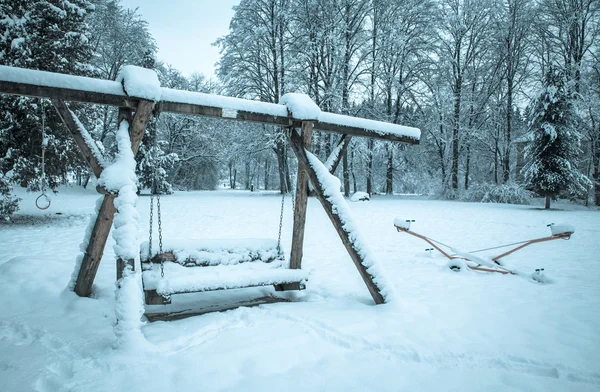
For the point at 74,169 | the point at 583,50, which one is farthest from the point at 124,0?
the point at 583,50

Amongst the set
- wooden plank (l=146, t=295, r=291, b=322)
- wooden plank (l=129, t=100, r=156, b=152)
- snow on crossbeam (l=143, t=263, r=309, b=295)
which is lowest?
wooden plank (l=146, t=295, r=291, b=322)

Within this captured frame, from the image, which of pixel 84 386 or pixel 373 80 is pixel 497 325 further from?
pixel 373 80

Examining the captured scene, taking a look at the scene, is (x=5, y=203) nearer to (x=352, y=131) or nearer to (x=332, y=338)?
(x=352, y=131)

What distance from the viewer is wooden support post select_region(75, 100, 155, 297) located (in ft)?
9.25

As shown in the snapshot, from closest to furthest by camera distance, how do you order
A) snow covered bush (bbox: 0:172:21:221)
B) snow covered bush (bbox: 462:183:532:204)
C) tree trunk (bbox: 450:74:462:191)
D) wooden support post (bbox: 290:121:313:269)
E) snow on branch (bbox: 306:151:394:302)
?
snow on branch (bbox: 306:151:394:302), wooden support post (bbox: 290:121:313:269), snow covered bush (bbox: 0:172:21:221), snow covered bush (bbox: 462:183:532:204), tree trunk (bbox: 450:74:462:191)

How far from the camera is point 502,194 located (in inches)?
614

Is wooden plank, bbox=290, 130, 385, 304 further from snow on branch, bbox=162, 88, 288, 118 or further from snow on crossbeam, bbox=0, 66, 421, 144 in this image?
snow on branch, bbox=162, 88, 288, 118

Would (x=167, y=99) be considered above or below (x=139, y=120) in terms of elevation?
above

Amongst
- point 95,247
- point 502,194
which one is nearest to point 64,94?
point 95,247

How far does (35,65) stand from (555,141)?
18.7 metres

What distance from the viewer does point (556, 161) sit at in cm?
1292

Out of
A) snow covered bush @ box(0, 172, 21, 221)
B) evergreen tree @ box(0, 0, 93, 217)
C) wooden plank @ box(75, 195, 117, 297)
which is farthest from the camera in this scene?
snow covered bush @ box(0, 172, 21, 221)

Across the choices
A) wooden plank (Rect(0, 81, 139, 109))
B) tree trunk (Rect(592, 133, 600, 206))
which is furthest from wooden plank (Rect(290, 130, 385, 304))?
tree trunk (Rect(592, 133, 600, 206))

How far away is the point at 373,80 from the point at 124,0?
1593 centimetres
